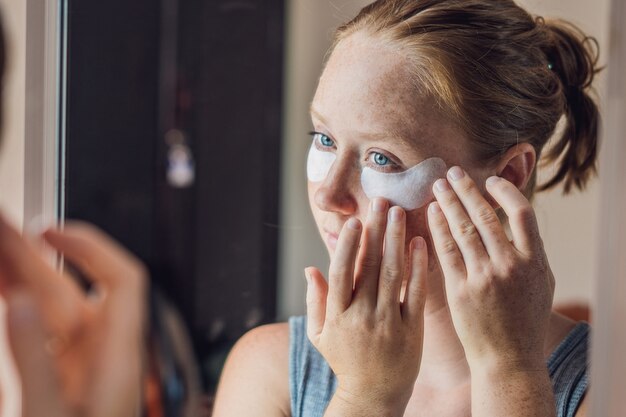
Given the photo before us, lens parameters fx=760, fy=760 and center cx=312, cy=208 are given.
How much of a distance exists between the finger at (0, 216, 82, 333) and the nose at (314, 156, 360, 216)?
28 cm

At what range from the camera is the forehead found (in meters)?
0.73

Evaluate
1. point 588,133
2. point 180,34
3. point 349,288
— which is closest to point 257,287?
point 349,288

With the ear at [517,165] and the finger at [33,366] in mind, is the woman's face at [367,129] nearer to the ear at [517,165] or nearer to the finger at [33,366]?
the ear at [517,165]

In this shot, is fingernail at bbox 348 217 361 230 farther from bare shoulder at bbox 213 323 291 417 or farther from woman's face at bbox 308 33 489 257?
bare shoulder at bbox 213 323 291 417

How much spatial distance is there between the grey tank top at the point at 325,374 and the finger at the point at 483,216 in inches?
6.7

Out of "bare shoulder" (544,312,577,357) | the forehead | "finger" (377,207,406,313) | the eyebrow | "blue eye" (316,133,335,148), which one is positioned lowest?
"bare shoulder" (544,312,577,357)

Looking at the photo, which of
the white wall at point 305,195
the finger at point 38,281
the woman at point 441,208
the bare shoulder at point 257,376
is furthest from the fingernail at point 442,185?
the finger at point 38,281

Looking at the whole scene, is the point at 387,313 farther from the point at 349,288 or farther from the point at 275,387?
the point at 275,387

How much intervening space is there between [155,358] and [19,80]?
8.9 inches

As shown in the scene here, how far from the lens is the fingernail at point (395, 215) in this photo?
71 cm

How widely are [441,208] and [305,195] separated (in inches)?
5.4

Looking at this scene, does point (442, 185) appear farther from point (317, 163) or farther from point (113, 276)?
point (113, 276)

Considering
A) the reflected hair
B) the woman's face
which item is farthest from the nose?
the reflected hair

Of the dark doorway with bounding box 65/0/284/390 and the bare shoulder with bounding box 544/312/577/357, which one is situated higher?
the dark doorway with bounding box 65/0/284/390
